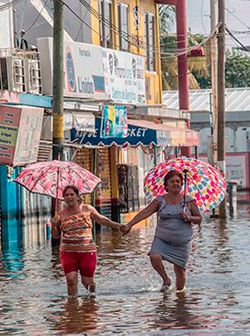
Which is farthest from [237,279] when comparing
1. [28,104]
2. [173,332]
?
[28,104]

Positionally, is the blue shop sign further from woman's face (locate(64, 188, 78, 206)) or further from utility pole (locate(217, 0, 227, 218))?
woman's face (locate(64, 188, 78, 206))

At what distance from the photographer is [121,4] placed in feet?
130

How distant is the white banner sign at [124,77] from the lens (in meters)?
34.4

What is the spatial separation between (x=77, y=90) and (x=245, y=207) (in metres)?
18.4

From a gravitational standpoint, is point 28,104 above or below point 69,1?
below

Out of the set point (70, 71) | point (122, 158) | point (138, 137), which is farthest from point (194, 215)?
point (122, 158)

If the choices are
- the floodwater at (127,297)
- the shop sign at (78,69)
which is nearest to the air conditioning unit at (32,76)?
the shop sign at (78,69)

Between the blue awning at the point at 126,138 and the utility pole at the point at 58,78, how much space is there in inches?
242

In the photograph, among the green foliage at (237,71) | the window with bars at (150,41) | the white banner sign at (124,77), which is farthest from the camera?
the green foliage at (237,71)

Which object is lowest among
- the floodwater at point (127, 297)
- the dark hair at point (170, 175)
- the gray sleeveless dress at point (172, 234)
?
the floodwater at point (127, 297)

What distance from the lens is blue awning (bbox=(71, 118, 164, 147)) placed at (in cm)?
3228

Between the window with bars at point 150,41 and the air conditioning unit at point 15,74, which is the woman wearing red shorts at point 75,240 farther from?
the window with bars at point 150,41

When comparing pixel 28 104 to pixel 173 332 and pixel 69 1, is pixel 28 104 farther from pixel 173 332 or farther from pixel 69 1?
pixel 173 332

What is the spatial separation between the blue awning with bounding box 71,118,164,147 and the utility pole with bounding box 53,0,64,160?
6.15 m
